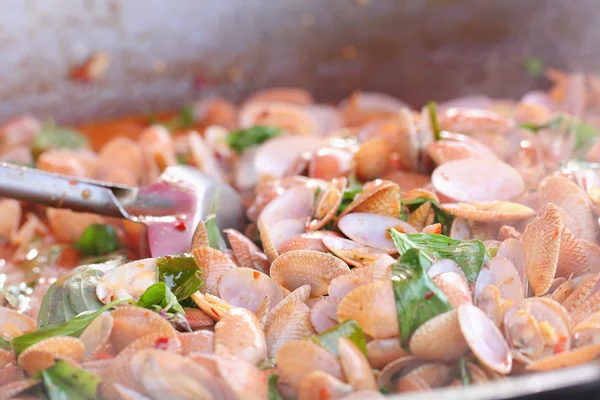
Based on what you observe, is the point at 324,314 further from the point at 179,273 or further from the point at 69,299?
the point at 69,299

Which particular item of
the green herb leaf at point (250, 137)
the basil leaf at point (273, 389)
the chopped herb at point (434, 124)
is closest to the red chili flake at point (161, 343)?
the basil leaf at point (273, 389)

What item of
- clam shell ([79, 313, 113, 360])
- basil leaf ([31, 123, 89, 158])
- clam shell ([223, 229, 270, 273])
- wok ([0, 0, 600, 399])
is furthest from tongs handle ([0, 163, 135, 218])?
wok ([0, 0, 600, 399])

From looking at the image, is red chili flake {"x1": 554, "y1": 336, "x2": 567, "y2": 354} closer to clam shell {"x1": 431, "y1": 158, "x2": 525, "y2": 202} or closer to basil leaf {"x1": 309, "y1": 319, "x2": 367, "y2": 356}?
basil leaf {"x1": 309, "y1": 319, "x2": 367, "y2": 356}

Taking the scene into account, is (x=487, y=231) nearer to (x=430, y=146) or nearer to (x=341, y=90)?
(x=430, y=146)

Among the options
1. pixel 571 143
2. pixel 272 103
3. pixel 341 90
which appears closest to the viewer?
pixel 571 143

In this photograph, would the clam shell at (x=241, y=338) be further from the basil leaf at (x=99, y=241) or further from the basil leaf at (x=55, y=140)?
the basil leaf at (x=55, y=140)

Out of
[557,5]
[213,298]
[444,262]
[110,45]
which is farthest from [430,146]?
[110,45]

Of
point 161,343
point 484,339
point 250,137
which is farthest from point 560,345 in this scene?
point 250,137
